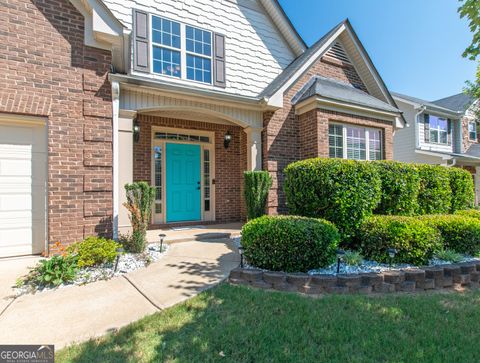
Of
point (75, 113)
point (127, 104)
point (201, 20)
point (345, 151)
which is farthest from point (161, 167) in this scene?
point (345, 151)

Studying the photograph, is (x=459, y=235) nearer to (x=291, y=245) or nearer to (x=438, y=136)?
(x=291, y=245)

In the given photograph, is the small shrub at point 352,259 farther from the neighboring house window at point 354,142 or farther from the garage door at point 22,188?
the garage door at point 22,188

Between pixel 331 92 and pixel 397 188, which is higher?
pixel 331 92

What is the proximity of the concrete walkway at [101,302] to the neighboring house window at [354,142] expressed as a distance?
492cm

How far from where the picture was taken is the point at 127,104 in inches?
226

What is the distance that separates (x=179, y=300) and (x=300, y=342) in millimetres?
1547

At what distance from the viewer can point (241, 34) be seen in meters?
8.44

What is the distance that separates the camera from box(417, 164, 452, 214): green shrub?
590 centimetres

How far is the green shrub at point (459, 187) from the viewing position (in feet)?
21.0

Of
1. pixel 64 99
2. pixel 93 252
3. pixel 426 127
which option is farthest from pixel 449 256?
pixel 426 127

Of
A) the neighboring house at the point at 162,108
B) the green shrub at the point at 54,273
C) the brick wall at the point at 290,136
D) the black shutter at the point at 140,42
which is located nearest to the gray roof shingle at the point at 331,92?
the neighboring house at the point at 162,108

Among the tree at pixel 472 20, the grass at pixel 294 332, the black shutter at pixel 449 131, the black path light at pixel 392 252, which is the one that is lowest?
the grass at pixel 294 332

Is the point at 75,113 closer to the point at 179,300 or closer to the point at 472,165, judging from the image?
the point at 179,300

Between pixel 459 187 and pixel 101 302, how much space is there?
810 cm
